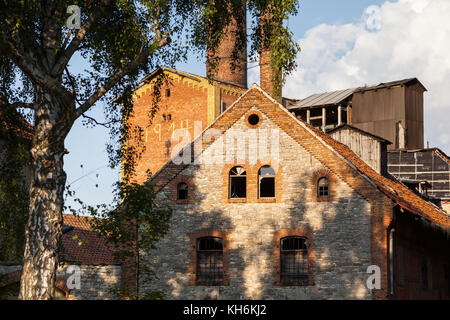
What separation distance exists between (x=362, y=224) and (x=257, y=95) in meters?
6.11

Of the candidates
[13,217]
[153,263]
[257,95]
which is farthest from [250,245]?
[13,217]

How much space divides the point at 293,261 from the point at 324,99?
2111 cm

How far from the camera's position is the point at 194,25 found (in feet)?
51.5

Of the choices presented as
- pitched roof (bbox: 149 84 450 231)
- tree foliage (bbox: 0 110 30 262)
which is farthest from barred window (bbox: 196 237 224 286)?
tree foliage (bbox: 0 110 30 262)

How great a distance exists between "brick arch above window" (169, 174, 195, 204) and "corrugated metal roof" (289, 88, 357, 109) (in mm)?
18772

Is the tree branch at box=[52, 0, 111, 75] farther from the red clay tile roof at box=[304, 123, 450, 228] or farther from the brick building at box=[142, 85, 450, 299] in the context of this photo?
the red clay tile roof at box=[304, 123, 450, 228]

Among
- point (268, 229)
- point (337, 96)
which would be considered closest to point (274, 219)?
point (268, 229)

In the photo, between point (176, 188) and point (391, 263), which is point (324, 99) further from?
point (391, 263)

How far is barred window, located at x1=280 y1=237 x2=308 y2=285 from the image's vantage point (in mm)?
23250

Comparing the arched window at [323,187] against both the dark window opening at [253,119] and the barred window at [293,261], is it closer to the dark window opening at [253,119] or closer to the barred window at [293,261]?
the barred window at [293,261]

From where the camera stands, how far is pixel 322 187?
77.4 ft

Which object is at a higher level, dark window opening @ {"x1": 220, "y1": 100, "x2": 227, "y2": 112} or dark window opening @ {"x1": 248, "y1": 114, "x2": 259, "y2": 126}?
dark window opening @ {"x1": 220, "y1": 100, "x2": 227, "y2": 112}

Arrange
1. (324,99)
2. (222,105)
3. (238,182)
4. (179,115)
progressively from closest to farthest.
→ 1. (238,182)
2. (179,115)
3. (222,105)
4. (324,99)

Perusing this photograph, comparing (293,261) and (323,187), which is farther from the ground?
(323,187)
